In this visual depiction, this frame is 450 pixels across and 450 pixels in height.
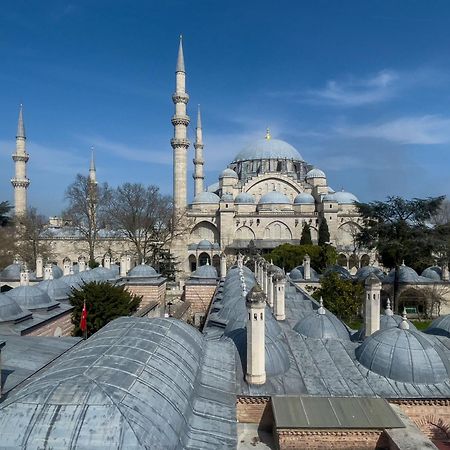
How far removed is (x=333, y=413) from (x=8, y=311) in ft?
25.4

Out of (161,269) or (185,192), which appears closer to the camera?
(161,269)

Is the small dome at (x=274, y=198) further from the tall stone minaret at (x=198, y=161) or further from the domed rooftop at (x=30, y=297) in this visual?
the domed rooftop at (x=30, y=297)

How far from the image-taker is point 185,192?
2983 cm

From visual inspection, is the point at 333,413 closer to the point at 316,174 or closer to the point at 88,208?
the point at 88,208

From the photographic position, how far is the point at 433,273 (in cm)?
1791

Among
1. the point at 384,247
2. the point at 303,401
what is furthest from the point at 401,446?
the point at 384,247

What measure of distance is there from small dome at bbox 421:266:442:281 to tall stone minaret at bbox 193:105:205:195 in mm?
23314

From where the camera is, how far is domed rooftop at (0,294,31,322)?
9.52 metres

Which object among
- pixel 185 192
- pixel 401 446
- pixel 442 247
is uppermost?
pixel 185 192

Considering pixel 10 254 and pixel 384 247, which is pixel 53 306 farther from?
pixel 10 254

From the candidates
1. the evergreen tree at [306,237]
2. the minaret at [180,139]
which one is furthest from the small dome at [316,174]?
the minaret at [180,139]

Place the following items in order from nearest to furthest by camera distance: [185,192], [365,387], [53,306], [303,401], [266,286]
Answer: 1. [303,401]
2. [365,387]
3. [53,306]
4. [266,286]
5. [185,192]

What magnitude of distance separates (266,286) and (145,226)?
13.1 m

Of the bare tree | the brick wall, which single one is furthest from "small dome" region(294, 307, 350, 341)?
the bare tree
